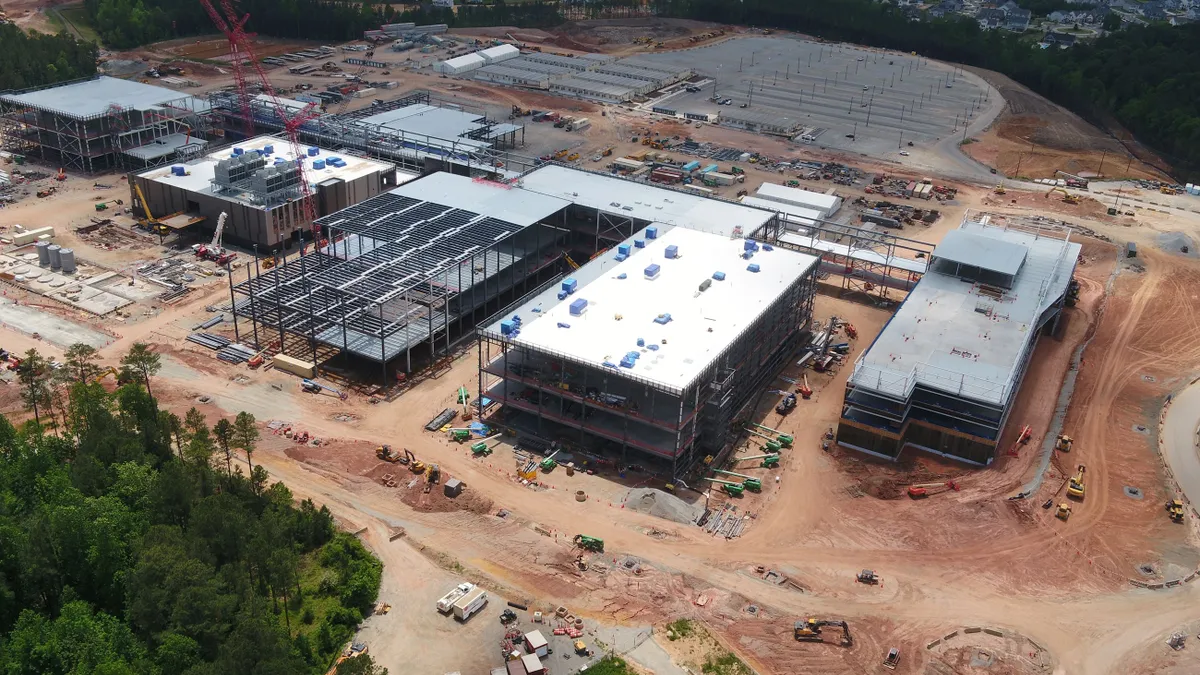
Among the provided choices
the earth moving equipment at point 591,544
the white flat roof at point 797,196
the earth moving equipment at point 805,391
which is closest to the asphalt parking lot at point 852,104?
the white flat roof at point 797,196

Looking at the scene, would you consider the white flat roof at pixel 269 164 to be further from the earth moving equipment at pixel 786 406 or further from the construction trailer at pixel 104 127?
the earth moving equipment at pixel 786 406

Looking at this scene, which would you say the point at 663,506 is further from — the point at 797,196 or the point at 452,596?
the point at 797,196

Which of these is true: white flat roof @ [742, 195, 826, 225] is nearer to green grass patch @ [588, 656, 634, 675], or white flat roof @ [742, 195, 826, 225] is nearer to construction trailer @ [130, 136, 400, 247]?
construction trailer @ [130, 136, 400, 247]

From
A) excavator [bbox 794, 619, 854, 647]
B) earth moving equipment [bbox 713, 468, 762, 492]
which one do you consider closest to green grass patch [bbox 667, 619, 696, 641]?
excavator [bbox 794, 619, 854, 647]

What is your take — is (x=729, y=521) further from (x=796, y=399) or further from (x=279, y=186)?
(x=279, y=186)

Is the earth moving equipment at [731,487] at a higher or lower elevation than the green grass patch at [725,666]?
higher
